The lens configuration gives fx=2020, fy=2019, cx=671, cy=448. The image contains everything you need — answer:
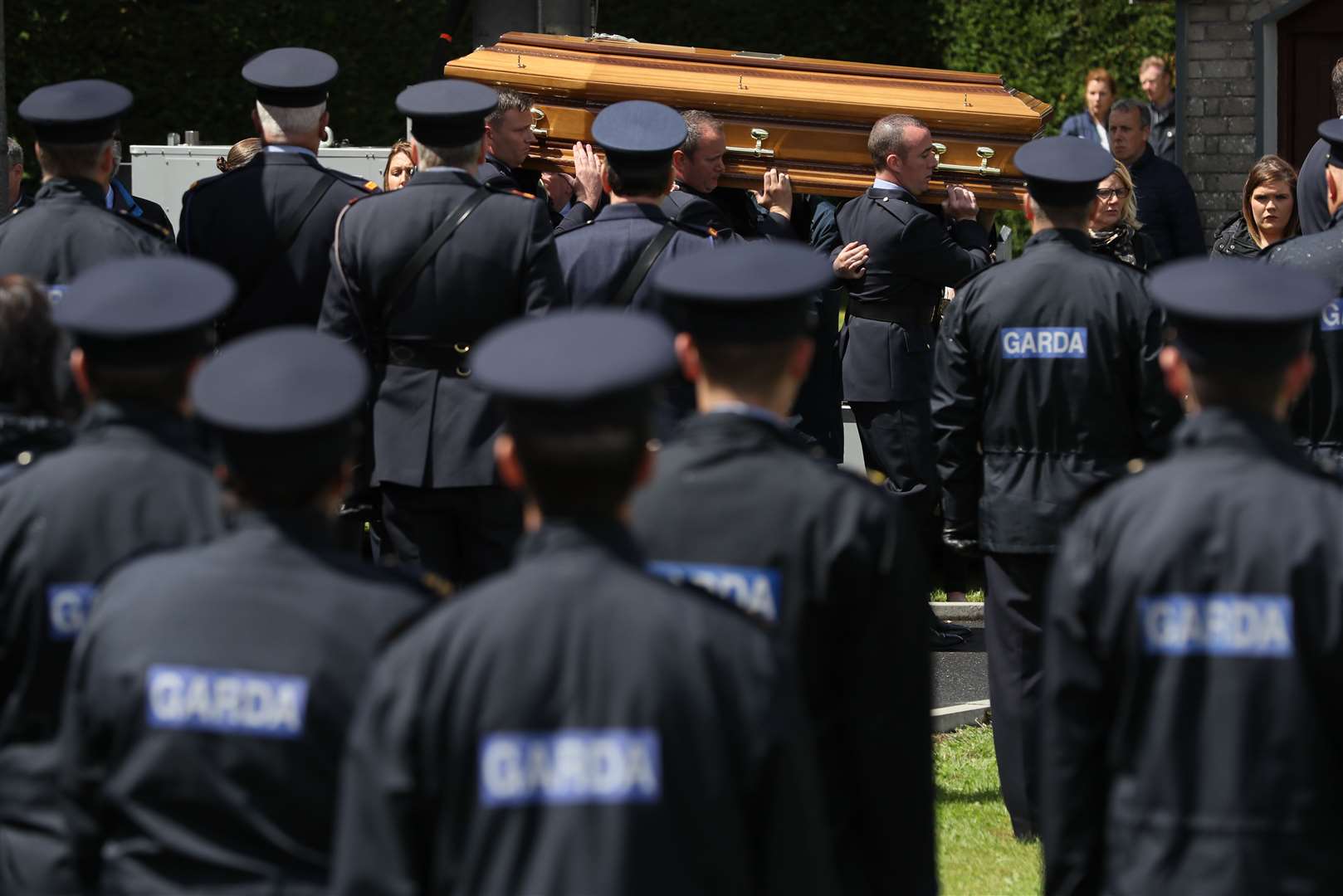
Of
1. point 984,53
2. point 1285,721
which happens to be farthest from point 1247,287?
point 984,53

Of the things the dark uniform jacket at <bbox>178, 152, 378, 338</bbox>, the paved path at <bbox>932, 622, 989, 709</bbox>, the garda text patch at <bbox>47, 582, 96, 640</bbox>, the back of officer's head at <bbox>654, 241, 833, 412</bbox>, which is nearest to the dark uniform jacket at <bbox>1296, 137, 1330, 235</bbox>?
the paved path at <bbox>932, 622, 989, 709</bbox>

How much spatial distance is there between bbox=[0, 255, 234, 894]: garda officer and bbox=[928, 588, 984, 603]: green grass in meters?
6.05

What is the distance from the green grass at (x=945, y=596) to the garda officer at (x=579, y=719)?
6.54 meters

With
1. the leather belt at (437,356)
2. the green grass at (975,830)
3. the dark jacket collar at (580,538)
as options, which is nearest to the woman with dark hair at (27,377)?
the dark jacket collar at (580,538)

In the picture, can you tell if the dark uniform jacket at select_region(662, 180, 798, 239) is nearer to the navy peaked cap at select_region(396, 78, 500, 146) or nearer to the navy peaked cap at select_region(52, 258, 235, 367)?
the navy peaked cap at select_region(396, 78, 500, 146)

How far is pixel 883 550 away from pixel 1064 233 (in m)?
2.60

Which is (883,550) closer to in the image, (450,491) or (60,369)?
(60,369)

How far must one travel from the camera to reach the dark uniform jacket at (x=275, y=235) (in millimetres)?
5711

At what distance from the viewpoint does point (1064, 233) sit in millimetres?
5355

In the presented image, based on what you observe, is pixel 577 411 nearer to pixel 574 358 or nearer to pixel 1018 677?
pixel 574 358

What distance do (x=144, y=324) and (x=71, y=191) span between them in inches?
96.1

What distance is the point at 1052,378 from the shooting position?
5297 millimetres

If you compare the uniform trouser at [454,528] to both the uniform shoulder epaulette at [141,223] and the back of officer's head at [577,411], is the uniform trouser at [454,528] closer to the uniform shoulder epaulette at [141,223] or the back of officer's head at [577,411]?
the uniform shoulder epaulette at [141,223]

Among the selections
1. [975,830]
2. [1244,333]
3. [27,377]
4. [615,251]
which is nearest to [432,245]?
[615,251]
